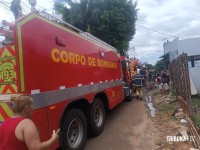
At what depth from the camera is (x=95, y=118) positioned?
654 centimetres

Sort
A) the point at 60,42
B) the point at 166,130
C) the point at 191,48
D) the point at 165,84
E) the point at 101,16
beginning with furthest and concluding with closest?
the point at 191,48
the point at 101,16
the point at 165,84
the point at 166,130
the point at 60,42

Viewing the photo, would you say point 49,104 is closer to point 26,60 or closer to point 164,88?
point 26,60

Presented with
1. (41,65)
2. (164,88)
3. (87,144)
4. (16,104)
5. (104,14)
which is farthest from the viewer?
(104,14)

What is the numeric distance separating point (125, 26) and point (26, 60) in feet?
55.8

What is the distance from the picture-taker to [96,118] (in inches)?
263

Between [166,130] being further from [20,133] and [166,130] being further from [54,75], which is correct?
[20,133]

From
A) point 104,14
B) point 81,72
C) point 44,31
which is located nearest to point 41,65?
point 44,31

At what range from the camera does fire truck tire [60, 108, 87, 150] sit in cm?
459

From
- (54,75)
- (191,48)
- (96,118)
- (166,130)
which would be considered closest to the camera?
(54,75)

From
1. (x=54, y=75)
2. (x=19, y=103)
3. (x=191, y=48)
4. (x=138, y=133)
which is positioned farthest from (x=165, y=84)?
(x=19, y=103)

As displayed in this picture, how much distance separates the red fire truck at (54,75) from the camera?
3.67m

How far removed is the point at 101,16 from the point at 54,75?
1532 cm

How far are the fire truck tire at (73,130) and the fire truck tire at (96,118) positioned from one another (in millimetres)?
644

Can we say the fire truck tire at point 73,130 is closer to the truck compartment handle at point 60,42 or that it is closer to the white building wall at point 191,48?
the truck compartment handle at point 60,42
